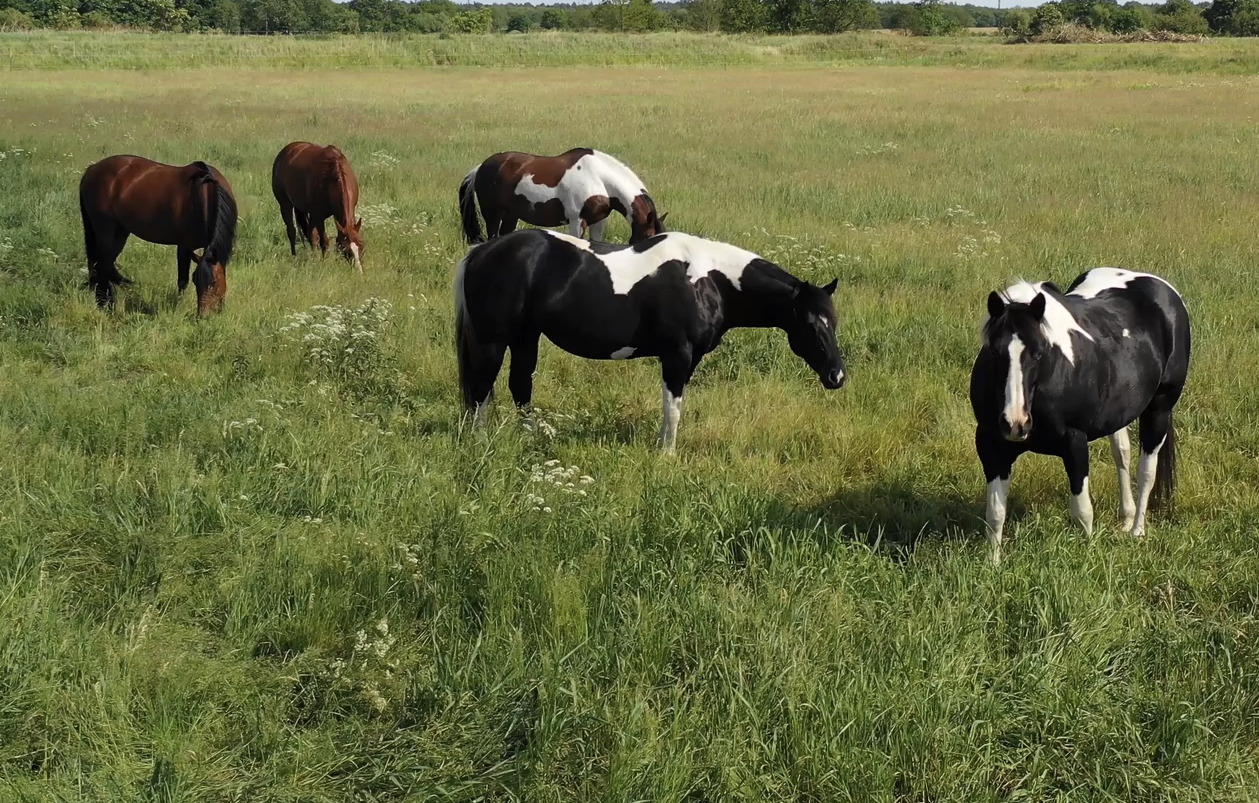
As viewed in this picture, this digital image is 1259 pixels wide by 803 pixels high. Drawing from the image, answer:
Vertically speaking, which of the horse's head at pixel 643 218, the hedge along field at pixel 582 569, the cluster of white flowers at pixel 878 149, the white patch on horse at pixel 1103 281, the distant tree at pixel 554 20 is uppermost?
the distant tree at pixel 554 20

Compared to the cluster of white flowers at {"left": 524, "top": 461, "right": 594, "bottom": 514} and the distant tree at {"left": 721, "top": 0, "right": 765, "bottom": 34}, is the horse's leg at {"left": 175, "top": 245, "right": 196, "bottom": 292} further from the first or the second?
the distant tree at {"left": 721, "top": 0, "right": 765, "bottom": 34}

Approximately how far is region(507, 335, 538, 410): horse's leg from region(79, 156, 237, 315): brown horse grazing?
11.3 ft

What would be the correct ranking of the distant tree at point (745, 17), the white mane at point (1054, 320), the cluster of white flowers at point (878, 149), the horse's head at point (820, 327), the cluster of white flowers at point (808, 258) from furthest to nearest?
the distant tree at point (745, 17), the cluster of white flowers at point (878, 149), the cluster of white flowers at point (808, 258), the horse's head at point (820, 327), the white mane at point (1054, 320)

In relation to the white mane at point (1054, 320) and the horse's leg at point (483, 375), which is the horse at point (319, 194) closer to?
the horse's leg at point (483, 375)

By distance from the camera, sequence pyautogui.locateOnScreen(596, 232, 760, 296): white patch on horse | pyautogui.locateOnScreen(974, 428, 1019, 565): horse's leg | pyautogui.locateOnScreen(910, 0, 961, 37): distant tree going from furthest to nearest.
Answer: pyautogui.locateOnScreen(910, 0, 961, 37): distant tree
pyautogui.locateOnScreen(596, 232, 760, 296): white patch on horse
pyautogui.locateOnScreen(974, 428, 1019, 565): horse's leg

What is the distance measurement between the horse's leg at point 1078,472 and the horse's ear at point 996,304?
66 centimetres

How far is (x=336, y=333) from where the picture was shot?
6.62 meters

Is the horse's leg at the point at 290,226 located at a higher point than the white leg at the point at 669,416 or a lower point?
higher

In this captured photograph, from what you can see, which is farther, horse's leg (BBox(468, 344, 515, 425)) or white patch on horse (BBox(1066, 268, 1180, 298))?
horse's leg (BBox(468, 344, 515, 425))

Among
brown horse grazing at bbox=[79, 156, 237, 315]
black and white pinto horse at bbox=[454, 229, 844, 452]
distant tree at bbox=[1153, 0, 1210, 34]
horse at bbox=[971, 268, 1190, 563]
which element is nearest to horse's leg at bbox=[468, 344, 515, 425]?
black and white pinto horse at bbox=[454, 229, 844, 452]

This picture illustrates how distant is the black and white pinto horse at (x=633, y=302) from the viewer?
18.6 feet

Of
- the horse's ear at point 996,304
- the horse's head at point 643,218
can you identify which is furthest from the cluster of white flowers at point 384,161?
the horse's ear at point 996,304

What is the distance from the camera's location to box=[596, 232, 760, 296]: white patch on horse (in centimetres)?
574

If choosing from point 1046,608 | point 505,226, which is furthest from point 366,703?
point 505,226
